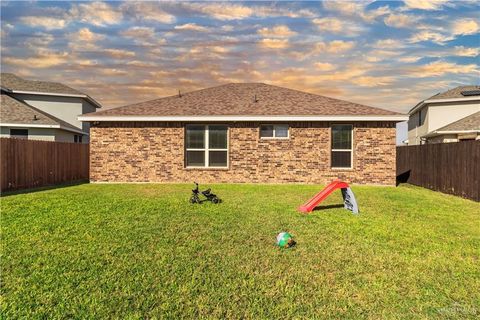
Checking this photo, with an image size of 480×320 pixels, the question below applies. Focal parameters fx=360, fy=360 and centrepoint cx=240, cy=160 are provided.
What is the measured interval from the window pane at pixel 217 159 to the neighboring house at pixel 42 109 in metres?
13.2

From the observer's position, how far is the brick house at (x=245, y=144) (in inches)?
674

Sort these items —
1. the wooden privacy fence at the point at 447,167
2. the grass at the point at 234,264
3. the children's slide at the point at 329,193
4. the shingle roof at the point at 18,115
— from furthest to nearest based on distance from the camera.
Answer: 1. the shingle roof at the point at 18,115
2. the wooden privacy fence at the point at 447,167
3. the children's slide at the point at 329,193
4. the grass at the point at 234,264

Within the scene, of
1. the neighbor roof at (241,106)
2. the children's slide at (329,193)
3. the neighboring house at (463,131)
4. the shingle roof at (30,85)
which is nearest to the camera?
the children's slide at (329,193)

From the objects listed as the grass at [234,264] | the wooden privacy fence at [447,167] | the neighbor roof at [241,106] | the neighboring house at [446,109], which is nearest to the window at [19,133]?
the neighbor roof at [241,106]

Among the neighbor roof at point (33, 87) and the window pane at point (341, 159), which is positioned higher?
the neighbor roof at point (33, 87)

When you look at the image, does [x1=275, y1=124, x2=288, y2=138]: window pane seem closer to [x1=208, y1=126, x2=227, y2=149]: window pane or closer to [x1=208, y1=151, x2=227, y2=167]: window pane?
[x1=208, y1=126, x2=227, y2=149]: window pane

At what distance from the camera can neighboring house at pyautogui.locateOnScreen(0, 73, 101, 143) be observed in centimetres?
2417

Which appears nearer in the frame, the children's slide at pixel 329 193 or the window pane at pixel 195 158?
the children's slide at pixel 329 193

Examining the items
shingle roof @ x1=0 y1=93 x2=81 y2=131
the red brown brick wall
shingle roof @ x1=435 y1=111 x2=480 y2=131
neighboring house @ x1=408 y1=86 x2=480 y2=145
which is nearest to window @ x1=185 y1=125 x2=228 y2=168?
the red brown brick wall

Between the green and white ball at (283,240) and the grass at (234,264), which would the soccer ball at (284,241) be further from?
the grass at (234,264)

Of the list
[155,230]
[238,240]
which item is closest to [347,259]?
[238,240]

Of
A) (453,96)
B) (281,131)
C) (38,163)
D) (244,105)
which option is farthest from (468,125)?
(38,163)

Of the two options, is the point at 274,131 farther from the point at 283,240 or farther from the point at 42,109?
the point at 42,109

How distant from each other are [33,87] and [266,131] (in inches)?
942
